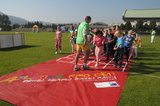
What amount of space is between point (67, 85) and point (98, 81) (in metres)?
1.07

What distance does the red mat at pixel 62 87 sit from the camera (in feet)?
11.6

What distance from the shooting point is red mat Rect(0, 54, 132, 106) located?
3.53 m

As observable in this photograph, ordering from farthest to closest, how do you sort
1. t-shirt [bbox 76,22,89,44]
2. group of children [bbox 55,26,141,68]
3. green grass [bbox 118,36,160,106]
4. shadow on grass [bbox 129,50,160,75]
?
group of children [bbox 55,26,141,68] → shadow on grass [bbox 129,50,160,75] → t-shirt [bbox 76,22,89,44] → green grass [bbox 118,36,160,106]

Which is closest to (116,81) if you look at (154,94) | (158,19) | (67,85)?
(154,94)

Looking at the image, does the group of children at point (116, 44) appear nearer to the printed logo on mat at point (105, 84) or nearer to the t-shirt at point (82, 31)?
the t-shirt at point (82, 31)

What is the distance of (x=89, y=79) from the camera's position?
16.6 feet

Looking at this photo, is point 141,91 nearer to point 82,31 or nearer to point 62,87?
point 62,87

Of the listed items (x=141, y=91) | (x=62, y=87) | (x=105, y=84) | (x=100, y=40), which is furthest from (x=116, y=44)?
(x=62, y=87)

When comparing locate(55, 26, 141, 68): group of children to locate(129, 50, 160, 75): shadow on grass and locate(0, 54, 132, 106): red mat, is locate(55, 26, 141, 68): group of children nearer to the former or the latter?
locate(129, 50, 160, 75): shadow on grass

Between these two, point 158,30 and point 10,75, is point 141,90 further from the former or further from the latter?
point 158,30

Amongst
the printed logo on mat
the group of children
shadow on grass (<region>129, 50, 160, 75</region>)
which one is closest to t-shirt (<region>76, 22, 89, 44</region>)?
the group of children

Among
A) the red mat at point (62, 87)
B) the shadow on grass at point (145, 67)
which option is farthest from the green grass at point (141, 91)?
the shadow on grass at point (145, 67)

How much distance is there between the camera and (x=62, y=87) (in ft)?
14.3

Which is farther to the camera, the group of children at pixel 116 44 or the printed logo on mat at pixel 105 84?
the group of children at pixel 116 44
